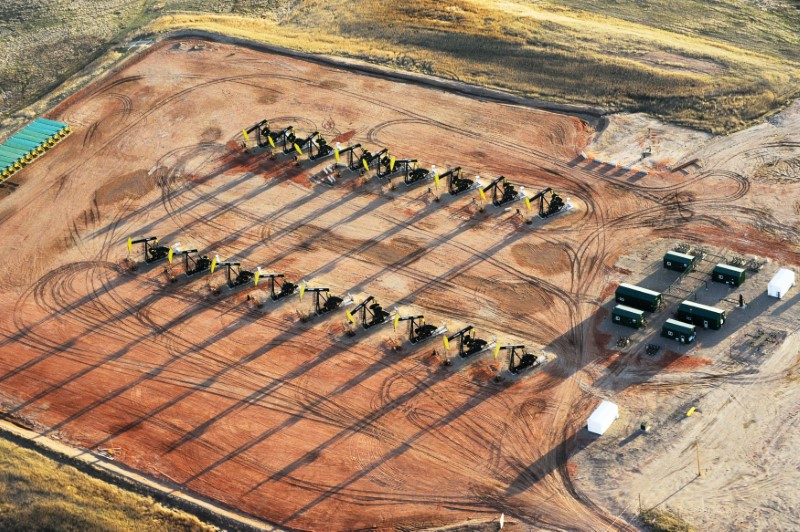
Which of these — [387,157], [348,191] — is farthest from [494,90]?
[348,191]

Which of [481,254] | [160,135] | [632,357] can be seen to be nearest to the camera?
[632,357]

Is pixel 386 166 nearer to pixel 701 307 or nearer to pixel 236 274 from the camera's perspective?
pixel 236 274

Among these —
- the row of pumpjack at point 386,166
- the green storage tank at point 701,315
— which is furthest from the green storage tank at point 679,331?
the row of pumpjack at point 386,166

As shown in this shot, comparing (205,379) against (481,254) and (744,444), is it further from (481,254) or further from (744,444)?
(744,444)

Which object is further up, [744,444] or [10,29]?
[10,29]

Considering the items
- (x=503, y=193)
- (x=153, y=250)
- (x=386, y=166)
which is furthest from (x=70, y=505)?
(x=503, y=193)

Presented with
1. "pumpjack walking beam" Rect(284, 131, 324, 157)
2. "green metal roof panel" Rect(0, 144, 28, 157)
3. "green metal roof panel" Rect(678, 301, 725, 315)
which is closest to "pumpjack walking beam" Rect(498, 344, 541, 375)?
"green metal roof panel" Rect(678, 301, 725, 315)
